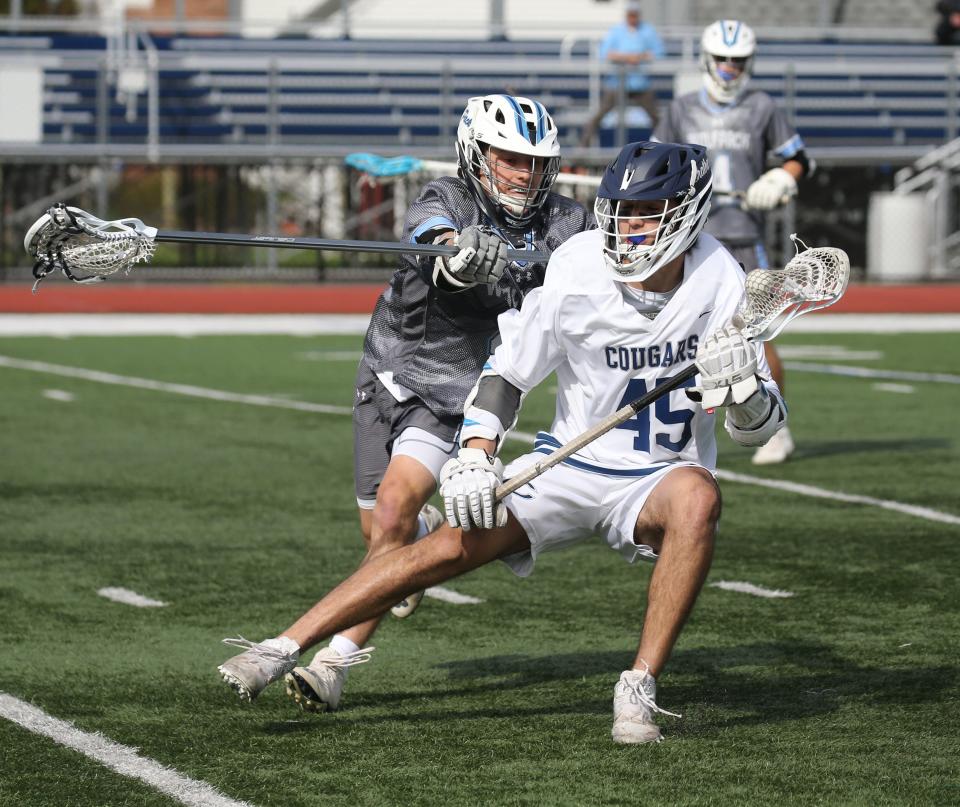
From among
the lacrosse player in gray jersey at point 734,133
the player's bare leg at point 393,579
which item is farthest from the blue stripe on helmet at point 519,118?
the lacrosse player in gray jersey at point 734,133

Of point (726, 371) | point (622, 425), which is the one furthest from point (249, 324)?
point (726, 371)

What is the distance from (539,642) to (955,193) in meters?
18.0

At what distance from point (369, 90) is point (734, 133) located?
16.4m

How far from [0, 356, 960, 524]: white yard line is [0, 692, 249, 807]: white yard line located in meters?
4.05

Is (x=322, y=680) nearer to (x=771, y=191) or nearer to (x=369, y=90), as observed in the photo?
(x=771, y=191)

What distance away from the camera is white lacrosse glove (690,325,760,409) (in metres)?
4.21

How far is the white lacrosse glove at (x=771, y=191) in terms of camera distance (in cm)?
912

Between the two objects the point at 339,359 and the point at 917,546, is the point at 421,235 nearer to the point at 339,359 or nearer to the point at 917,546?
the point at 917,546

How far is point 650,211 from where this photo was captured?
14.9ft

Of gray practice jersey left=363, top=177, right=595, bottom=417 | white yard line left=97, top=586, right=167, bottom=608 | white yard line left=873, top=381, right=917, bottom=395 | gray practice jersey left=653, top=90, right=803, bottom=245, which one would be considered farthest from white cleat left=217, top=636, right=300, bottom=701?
white yard line left=873, top=381, right=917, bottom=395

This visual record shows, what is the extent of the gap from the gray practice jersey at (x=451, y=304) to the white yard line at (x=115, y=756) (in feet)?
4.35

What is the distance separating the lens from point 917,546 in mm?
6953

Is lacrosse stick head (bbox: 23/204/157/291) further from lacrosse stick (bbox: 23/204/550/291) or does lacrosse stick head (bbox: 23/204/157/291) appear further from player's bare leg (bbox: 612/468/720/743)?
player's bare leg (bbox: 612/468/720/743)

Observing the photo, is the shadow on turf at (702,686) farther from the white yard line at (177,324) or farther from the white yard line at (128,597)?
the white yard line at (177,324)
